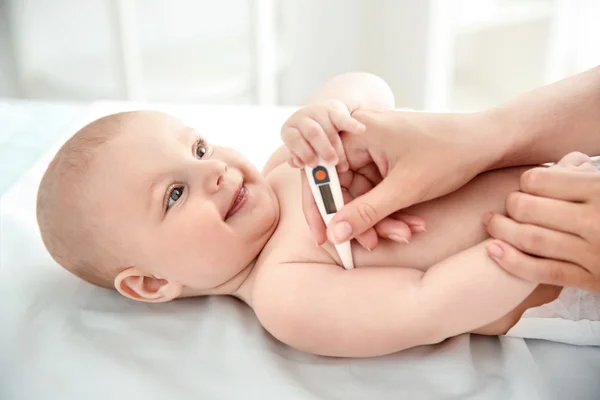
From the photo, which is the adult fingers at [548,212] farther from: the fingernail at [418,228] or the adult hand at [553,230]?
the fingernail at [418,228]

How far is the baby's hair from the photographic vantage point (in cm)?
101

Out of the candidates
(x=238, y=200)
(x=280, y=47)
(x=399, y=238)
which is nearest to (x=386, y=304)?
(x=399, y=238)

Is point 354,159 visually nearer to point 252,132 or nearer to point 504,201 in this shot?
point 504,201

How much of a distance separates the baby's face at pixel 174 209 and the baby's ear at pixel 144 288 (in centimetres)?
1

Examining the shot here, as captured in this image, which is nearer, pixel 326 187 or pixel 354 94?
pixel 326 187

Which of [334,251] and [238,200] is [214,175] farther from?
[334,251]

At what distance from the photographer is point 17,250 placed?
1200mm

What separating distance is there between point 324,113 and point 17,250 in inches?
25.2

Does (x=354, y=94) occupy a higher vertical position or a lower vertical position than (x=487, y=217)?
higher

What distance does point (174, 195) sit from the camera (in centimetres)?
105

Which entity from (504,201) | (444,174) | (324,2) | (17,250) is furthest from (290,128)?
(324,2)

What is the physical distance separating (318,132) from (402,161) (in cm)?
13

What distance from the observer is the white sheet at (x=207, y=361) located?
36.0 inches

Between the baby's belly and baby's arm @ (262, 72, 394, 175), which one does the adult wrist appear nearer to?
the baby's belly
